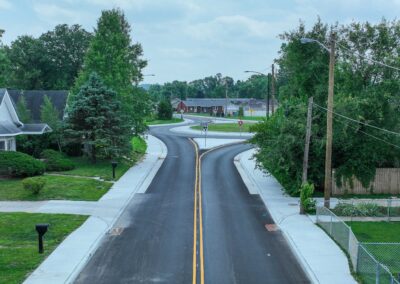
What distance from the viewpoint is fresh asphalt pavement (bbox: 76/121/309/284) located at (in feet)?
51.8

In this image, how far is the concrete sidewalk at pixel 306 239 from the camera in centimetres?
1592

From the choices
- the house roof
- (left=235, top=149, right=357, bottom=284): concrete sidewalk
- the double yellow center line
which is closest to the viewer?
(left=235, top=149, right=357, bottom=284): concrete sidewalk

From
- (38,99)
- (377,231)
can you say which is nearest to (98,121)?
(38,99)

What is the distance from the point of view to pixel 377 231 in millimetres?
21203

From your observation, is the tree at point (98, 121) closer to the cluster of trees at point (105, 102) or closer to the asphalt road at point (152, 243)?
the cluster of trees at point (105, 102)

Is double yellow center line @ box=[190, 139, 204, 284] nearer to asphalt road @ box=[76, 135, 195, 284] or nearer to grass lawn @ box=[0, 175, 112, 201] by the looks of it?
asphalt road @ box=[76, 135, 195, 284]

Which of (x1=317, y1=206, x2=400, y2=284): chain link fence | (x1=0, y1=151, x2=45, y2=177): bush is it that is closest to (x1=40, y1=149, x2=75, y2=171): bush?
(x1=0, y1=151, x2=45, y2=177): bush

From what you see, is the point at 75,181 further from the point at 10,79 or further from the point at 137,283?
the point at 10,79

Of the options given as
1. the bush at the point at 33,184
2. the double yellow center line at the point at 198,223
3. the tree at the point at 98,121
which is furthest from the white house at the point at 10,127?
the double yellow center line at the point at 198,223

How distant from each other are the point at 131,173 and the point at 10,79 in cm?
5074

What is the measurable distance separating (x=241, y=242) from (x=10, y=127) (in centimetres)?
2507

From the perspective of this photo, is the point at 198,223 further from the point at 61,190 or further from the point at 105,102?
the point at 105,102

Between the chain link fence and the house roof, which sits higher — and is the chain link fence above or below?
below

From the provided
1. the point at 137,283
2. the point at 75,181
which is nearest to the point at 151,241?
the point at 137,283
